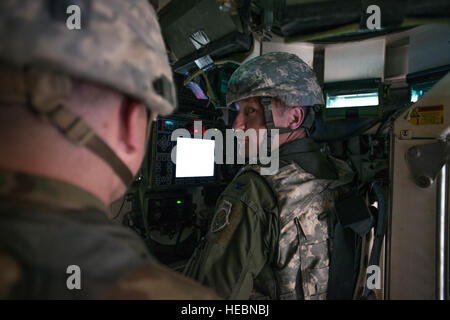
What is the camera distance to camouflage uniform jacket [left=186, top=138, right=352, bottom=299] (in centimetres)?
124

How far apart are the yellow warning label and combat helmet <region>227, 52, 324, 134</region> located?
0.59 metres

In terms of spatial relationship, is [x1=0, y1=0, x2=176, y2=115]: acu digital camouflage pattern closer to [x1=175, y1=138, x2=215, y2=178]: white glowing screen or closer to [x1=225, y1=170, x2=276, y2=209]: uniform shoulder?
[x1=225, y1=170, x2=276, y2=209]: uniform shoulder

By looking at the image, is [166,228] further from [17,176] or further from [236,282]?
[17,176]

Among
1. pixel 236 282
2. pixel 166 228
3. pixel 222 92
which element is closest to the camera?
pixel 236 282

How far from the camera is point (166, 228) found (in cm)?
289

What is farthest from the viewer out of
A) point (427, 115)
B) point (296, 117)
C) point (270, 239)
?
point (296, 117)

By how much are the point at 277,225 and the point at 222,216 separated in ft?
0.91

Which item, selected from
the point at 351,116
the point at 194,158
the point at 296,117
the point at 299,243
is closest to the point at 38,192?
the point at 299,243

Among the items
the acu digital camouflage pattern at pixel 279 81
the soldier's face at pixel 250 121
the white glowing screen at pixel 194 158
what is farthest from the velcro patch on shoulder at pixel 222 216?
the white glowing screen at pixel 194 158

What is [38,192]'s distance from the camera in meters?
0.51

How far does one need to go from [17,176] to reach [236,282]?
0.97 metres

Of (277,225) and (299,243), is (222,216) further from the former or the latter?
(299,243)

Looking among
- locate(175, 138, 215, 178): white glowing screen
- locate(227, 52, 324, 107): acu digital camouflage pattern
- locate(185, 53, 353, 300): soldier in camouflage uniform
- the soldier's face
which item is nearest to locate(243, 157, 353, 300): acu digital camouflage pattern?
locate(185, 53, 353, 300): soldier in camouflage uniform
